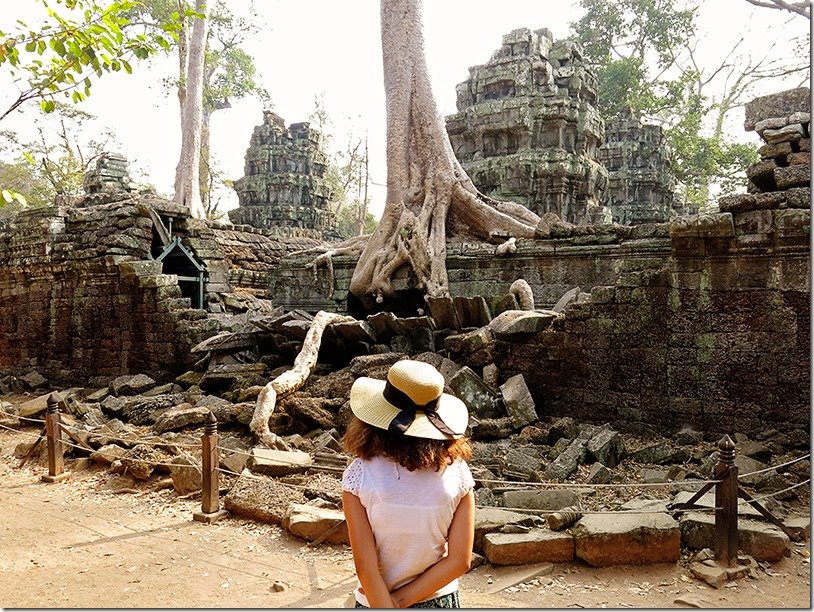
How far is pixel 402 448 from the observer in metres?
1.83

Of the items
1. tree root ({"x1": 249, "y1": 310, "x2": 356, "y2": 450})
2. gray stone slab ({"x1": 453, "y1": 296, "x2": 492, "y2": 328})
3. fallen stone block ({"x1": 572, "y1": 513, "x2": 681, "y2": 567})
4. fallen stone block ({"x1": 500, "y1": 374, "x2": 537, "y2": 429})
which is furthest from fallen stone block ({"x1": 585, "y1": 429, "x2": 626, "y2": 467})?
tree root ({"x1": 249, "y1": 310, "x2": 356, "y2": 450})

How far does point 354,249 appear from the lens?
36.7 feet

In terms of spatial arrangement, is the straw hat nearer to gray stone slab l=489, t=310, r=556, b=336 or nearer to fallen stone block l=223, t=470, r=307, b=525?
fallen stone block l=223, t=470, r=307, b=525

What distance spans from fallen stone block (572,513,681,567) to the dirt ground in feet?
0.17

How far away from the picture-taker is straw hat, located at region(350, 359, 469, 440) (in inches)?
71.7

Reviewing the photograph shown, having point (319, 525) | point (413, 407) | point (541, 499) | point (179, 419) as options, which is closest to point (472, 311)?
point (541, 499)

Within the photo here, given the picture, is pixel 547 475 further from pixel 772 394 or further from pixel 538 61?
pixel 538 61

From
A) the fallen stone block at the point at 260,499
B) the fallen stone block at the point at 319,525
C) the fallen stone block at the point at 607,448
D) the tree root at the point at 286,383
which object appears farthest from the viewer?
the tree root at the point at 286,383

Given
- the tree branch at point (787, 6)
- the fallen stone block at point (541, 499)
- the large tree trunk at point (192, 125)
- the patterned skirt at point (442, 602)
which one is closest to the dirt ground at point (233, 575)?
the fallen stone block at point (541, 499)

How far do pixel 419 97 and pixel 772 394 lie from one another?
24.8 ft

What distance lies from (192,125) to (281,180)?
6.41m

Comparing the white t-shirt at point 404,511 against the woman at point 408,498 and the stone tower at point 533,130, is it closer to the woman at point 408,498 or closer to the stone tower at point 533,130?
the woman at point 408,498

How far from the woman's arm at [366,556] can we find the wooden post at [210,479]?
3.15m

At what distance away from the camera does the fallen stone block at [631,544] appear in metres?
3.56
